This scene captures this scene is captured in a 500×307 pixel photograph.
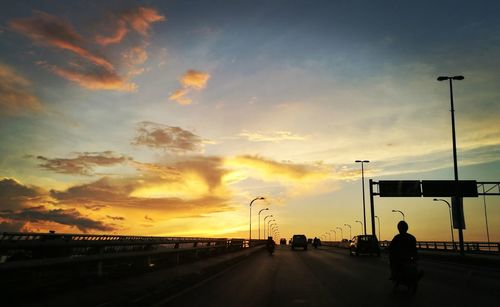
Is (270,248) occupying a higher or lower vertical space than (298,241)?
lower

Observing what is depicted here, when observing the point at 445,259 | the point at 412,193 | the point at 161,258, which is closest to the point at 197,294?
the point at 161,258

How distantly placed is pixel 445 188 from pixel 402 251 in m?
47.3

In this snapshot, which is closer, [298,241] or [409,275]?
[409,275]

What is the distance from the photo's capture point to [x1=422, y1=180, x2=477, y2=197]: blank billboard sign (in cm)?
5451

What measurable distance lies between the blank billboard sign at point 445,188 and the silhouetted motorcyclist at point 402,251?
152ft

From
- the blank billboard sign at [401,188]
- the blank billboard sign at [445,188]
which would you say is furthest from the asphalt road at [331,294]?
the blank billboard sign at [445,188]

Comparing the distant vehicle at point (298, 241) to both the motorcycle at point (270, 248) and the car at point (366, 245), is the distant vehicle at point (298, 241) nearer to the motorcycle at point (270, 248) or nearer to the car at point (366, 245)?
the motorcycle at point (270, 248)

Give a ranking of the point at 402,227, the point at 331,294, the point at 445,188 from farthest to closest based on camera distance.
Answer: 1. the point at 445,188
2. the point at 402,227
3. the point at 331,294

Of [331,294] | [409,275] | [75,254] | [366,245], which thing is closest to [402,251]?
[409,275]

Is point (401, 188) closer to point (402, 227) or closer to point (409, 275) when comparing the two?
point (402, 227)

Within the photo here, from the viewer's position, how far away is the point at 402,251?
41.3 feet

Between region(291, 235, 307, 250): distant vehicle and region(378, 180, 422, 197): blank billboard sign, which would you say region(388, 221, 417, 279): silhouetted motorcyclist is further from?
region(291, 235, 307, 250): distant vehicle

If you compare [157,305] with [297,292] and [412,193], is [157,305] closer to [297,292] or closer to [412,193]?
[297,292]

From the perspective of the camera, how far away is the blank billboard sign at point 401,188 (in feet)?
186
